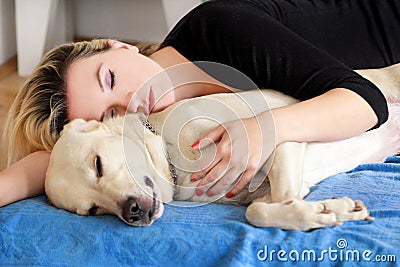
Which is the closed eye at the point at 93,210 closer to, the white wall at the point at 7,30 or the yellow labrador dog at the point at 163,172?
the yellow labrador dog at the point at 163,172

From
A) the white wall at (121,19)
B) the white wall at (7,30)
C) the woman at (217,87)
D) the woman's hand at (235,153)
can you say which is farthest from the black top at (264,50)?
the white wall at (121,19)

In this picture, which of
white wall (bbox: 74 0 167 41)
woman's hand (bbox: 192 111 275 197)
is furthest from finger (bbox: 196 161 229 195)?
white wall (bbox: 74 0 167 41)

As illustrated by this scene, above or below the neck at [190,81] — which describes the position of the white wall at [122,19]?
below

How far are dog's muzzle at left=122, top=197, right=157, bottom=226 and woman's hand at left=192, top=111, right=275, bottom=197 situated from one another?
0.15m

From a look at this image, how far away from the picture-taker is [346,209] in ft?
4.69

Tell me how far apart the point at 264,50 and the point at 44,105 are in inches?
22.7

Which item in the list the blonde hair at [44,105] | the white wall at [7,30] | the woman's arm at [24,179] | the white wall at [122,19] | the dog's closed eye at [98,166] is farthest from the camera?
the white wall at [122,19]

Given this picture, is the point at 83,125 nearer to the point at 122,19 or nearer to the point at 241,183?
the point at 241,183

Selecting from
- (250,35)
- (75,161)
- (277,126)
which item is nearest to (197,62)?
(250,35)

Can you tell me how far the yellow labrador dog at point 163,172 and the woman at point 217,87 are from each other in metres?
0.04

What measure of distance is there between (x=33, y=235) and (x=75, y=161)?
0.60 feet

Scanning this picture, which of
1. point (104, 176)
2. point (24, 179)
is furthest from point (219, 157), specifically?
point (24, 179)

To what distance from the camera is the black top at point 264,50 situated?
5.59 ft

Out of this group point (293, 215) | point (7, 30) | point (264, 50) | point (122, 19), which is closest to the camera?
point (293, 215)
